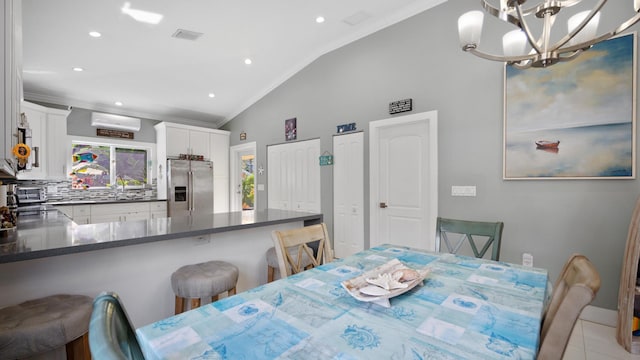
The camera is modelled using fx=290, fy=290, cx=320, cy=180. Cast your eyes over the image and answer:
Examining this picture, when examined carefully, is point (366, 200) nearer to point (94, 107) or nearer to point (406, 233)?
point (406, 233)

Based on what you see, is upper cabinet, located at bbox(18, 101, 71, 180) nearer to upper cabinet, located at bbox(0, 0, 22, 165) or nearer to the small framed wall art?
the small framed wall art

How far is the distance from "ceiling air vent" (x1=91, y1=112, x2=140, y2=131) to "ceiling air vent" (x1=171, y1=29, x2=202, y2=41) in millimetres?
2717

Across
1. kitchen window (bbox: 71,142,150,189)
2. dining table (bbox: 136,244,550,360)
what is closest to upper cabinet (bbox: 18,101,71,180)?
kitchen window (bbox: 71,142,150,189)

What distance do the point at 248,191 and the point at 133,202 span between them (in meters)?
2.10

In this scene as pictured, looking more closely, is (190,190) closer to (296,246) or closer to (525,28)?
(296,246)

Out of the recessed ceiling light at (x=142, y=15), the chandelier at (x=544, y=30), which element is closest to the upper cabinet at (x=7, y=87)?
the recessed ceiling light at (x=142, y=15)

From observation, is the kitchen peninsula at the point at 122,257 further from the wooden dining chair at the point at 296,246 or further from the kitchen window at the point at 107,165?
the kitchen window at the point at 107,165

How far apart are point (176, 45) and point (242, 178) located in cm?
314

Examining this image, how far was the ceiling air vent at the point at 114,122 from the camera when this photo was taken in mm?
5176

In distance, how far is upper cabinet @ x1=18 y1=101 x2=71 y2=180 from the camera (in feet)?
13.1

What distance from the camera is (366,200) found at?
13.3ft

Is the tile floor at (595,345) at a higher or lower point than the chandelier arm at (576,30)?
lower

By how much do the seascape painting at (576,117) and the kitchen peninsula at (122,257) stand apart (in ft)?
8.17

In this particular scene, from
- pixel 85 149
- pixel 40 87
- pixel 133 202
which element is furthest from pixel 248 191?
pixel 40 87
